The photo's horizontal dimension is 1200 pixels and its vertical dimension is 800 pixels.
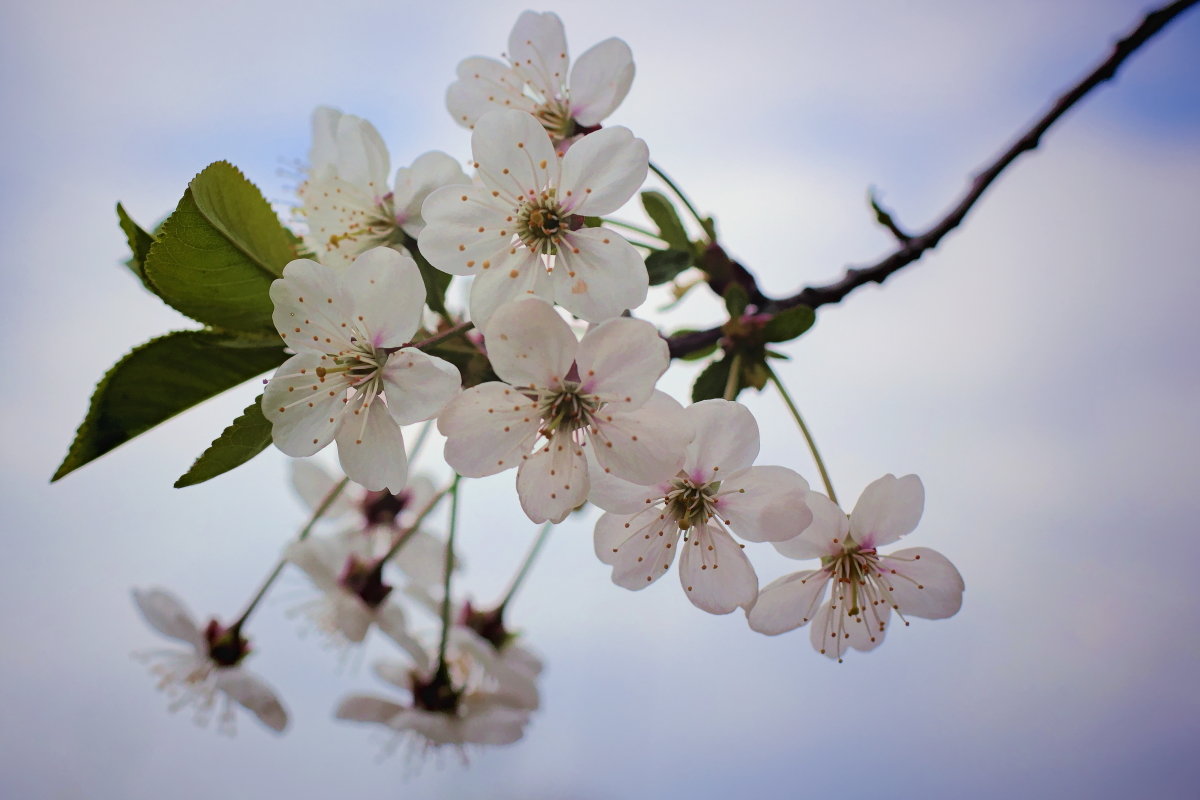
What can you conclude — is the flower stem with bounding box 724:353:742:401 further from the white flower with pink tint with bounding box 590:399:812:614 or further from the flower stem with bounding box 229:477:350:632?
the flower stem with bounding box 229:477:350:632

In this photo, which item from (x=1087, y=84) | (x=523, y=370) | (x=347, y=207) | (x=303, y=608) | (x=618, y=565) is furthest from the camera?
(x=303, y=608)

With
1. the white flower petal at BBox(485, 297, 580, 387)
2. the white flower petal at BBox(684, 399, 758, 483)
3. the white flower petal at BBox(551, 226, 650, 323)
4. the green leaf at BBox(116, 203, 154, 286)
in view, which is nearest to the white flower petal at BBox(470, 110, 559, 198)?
the white flower petal at BBox(551, 226, 650, 323)

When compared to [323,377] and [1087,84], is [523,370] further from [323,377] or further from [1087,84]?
[1087,84]

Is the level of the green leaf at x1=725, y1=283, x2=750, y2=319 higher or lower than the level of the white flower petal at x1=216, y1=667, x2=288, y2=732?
higher

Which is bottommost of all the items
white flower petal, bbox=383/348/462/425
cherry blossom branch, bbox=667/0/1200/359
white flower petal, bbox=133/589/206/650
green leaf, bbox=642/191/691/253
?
white flower petal, bbox=133/589/206/650

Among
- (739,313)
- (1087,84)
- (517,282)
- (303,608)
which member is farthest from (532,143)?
(303,608)

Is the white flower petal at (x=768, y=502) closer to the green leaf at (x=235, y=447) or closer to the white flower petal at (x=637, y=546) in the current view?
the white flower petal at (x=637, y=546)
